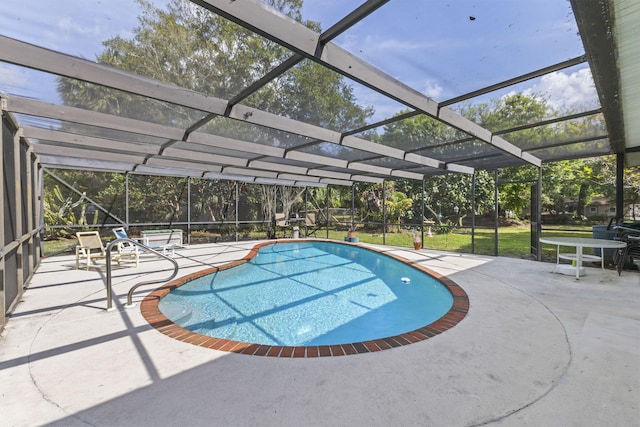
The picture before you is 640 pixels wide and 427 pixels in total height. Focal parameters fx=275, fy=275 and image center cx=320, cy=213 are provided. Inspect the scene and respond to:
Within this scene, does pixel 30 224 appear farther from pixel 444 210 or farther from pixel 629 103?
pixel 444 210

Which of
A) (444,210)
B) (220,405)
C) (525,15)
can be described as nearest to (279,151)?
(525,15)

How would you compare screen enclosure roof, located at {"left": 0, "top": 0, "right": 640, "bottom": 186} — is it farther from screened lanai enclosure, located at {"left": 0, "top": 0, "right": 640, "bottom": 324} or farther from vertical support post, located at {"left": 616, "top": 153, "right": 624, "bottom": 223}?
vertical support post, located at {"left": 616, "top": 153, "right": 624, "bottom": 223}

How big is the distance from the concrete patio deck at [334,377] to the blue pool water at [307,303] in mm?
1048

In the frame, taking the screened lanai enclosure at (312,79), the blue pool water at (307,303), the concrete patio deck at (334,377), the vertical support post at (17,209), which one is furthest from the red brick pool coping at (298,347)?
the vertical support post at (17,209)

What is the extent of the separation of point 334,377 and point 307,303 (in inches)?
111

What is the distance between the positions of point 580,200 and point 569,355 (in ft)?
79.1

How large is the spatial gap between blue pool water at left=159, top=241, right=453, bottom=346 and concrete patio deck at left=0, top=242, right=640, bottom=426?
105 centimetres

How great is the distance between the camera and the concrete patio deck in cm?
175

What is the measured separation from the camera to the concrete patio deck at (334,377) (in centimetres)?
175

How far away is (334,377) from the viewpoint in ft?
7.10

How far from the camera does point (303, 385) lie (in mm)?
2057

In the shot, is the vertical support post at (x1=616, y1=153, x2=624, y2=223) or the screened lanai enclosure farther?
the vertical support post at (x1=616, y1=153, x2=624, y2=223)

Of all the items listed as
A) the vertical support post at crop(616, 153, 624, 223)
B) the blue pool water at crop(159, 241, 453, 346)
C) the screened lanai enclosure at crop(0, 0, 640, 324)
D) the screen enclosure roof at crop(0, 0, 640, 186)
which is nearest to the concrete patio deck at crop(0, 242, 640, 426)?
the blue pool water at crop(159, 241, 453, 346)

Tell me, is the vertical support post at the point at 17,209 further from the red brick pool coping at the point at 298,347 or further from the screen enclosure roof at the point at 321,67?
the red brick pool coping at the point at 298,347
